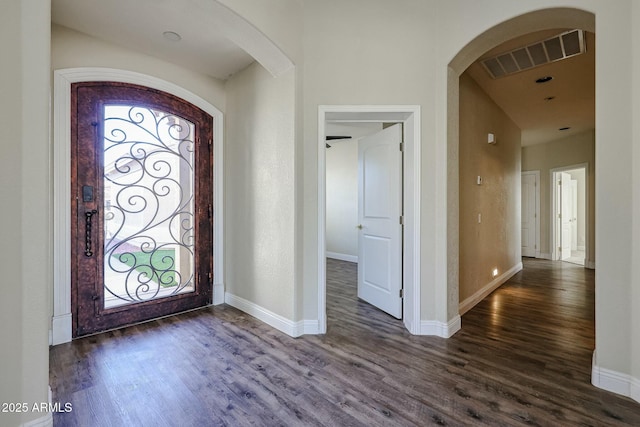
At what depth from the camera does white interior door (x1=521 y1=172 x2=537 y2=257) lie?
7.62 meters

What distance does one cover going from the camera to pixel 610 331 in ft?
6.37

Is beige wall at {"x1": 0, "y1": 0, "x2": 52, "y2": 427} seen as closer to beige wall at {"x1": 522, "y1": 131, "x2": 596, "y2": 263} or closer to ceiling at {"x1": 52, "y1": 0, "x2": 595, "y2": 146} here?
ceiling at {"x1": 52, "y1": 0, "x2": 595, "y2": 146}

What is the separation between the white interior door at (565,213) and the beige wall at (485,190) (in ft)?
9.33

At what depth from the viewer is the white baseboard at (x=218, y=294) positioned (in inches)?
145

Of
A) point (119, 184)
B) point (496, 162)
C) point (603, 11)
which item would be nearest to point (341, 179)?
point (496, 162)

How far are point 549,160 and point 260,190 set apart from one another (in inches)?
301

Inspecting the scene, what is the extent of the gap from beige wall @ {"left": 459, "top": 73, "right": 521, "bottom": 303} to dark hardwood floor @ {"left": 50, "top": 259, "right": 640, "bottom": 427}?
86 centimetres

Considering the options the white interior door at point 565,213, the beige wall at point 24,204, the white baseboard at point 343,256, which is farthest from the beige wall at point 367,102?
the white interior door at point 565,213

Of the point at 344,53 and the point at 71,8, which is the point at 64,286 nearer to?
the point at 71,8

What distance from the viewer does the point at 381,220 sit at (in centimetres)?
337

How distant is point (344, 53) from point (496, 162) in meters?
3.15

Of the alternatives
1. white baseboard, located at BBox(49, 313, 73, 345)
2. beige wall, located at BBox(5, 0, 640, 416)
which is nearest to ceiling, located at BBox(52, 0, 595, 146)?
beige wall, located at BBox(5, 0, 640, 416)

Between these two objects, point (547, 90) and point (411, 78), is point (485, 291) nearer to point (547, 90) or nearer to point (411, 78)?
point (547, 90)

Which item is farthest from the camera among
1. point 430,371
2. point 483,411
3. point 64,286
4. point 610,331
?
point 64,286
